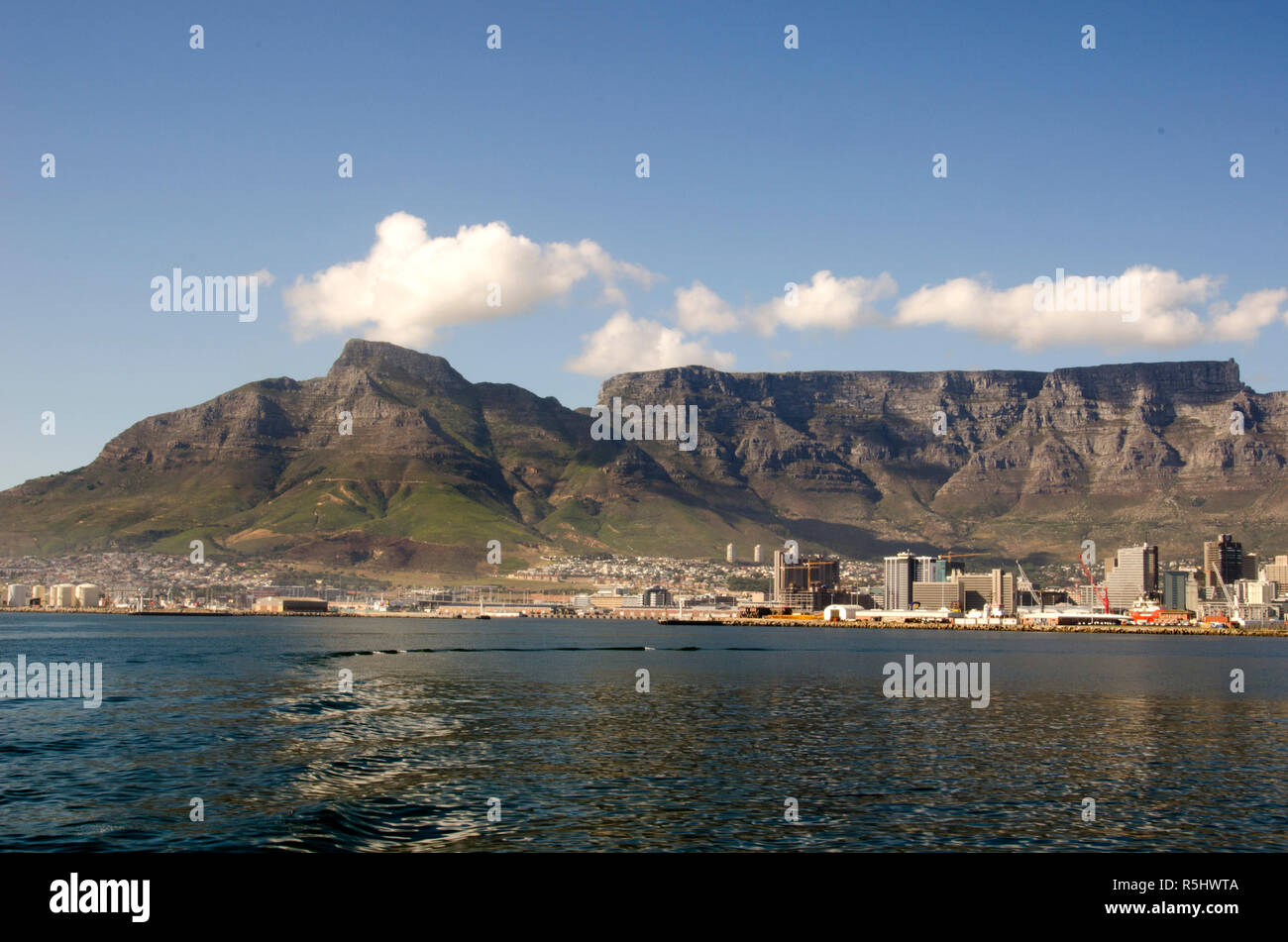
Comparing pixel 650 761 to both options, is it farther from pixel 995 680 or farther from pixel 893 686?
pixel 995 680

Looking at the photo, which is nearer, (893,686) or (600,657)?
(893,686)
